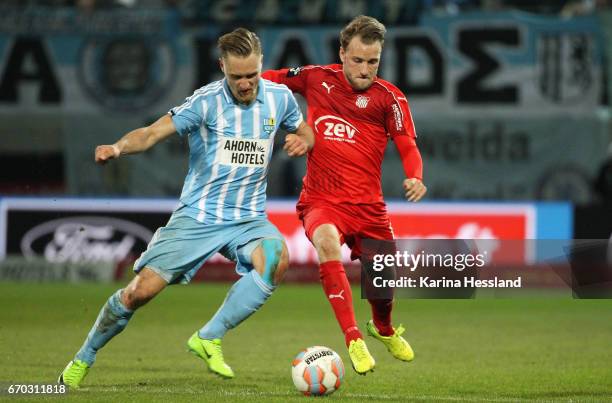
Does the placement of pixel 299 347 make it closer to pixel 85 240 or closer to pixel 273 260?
pixel 273 260

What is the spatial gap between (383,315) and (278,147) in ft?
23.3

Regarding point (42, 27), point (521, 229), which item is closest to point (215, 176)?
point (521, 229)

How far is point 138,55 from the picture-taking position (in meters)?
15.4

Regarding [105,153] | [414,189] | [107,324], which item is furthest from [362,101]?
[107,324]

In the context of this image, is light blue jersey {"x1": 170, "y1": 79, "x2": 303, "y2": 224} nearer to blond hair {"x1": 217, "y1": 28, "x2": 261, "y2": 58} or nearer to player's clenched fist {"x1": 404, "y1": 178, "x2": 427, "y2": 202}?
blond hair {"x1": 217, "y1": 28, "x2": 261, "y2": 58}

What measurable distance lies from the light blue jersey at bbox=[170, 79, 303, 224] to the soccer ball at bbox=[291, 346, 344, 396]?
3.22 feet

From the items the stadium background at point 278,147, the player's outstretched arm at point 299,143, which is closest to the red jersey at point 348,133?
the player's outstretched arm at point 299,143

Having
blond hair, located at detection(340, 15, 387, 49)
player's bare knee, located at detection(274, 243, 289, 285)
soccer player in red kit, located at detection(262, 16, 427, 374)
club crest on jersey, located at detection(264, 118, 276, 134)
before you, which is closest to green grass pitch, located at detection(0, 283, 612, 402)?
player's bare knee, located at detection(274, 243, 289, 285)

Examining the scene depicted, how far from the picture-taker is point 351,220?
7973mm

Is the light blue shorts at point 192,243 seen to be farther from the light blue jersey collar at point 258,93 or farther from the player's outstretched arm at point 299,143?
the light blue jersey collar at point 258,93

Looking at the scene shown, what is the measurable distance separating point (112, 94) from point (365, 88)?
803 centimetres

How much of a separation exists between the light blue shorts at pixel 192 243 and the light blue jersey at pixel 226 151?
0.18 ft

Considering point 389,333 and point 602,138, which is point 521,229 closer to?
point 602,138

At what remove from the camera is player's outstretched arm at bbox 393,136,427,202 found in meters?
7.24
